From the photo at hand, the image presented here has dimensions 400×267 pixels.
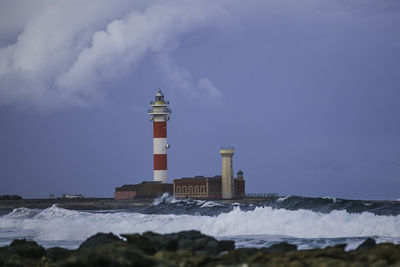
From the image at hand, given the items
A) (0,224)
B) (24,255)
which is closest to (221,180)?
(0,224)

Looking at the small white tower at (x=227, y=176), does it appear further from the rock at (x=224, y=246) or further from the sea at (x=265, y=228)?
the rock at (x=224, y=246)

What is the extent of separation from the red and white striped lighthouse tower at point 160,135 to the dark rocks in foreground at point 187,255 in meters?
35.1

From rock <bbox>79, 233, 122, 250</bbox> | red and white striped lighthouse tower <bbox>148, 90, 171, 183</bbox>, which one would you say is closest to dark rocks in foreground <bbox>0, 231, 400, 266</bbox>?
rock <bbox>79, 233, 122, 250</bbox>

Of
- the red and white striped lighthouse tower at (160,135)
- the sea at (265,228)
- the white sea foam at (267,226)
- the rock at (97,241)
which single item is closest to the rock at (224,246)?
the rock at (97,241)

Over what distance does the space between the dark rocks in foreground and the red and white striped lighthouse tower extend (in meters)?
35.1

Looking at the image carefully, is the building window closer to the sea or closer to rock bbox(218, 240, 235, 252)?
the sea

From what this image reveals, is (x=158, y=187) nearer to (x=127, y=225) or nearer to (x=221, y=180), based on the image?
(x=221, y=180)

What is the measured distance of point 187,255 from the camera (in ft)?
30.6

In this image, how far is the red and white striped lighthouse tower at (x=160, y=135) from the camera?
48.2 meters

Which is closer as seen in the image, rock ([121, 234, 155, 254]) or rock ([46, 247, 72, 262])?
rock ([121, 234, 155, 254])

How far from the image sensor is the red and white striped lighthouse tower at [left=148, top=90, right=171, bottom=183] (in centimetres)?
4822

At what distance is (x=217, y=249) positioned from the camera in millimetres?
11055

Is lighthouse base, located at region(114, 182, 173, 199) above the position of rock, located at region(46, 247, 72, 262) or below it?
above

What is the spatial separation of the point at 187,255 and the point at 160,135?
131 ft
